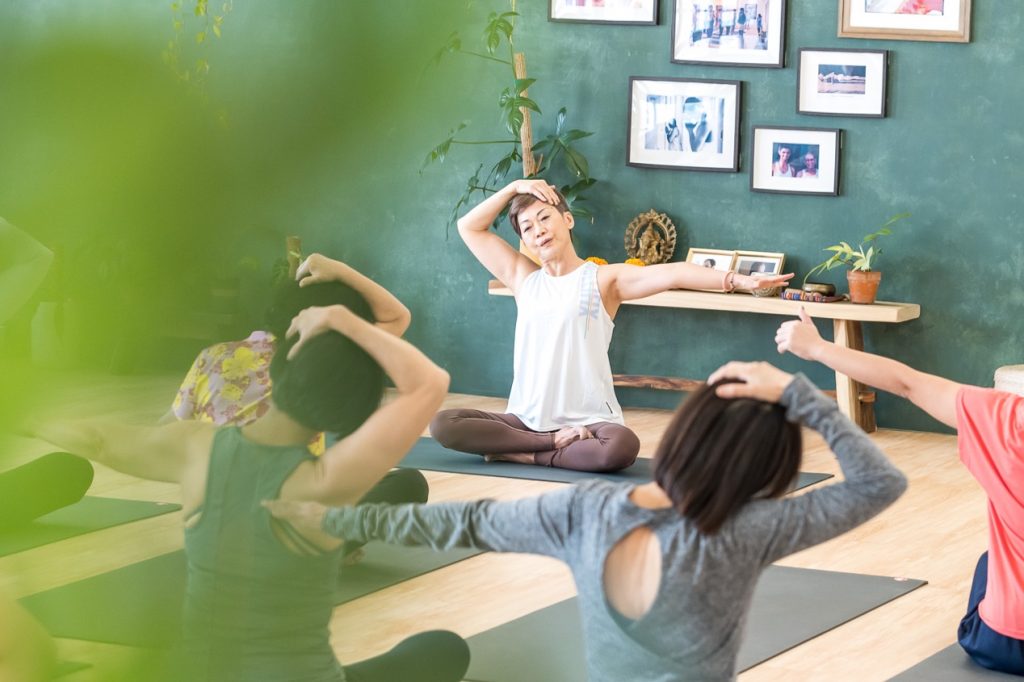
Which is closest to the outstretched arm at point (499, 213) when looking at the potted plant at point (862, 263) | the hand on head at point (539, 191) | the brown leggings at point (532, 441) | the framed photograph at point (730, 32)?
the hand on head at point (539, 191)

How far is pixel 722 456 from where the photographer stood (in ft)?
3.82

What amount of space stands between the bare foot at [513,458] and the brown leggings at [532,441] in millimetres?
13

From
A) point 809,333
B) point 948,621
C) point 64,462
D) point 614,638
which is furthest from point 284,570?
point 948,621

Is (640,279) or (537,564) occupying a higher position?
(640,279)

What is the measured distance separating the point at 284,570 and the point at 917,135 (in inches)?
180

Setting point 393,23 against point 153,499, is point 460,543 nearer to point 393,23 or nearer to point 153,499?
point 153,499

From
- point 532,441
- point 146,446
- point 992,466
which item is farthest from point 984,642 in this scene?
point 146,446

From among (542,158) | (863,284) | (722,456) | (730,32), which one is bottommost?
(863,284)

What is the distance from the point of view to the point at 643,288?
372 centimetres

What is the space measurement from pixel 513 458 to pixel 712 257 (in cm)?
131

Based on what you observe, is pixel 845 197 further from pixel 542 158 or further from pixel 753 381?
pixel 753 381

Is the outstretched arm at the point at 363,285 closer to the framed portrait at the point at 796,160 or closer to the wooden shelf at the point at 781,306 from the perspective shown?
the wooden shelf at the point at 781,306

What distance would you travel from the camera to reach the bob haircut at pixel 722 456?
115 centimetres

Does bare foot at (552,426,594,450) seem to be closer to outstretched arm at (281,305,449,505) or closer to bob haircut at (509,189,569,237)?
bob haircut at (509,189,569,237)
